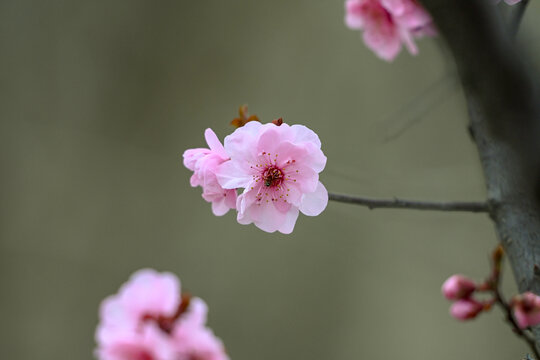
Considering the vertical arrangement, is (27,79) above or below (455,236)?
above

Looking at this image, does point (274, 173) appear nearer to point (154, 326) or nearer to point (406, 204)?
point (406, 204)

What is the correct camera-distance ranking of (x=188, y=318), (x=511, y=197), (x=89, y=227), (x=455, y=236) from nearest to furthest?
1. (x=188, y=318)
2. (x=511, y=197)
3. (x=455, y=236)
4. (x=89, y=227)

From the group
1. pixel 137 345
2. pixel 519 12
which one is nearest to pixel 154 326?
pixel 137 345

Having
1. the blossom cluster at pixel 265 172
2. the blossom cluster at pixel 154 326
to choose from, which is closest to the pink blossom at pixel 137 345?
the blossom cluster at pixel 154 326

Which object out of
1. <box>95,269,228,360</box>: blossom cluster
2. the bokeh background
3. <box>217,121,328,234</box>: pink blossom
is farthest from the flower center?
the bokeh background

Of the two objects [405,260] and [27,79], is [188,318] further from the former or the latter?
[27,79]

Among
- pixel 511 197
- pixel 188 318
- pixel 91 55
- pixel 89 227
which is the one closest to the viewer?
pixel 188 318

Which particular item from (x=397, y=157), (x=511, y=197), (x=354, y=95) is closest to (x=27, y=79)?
(x=354, y=95)
